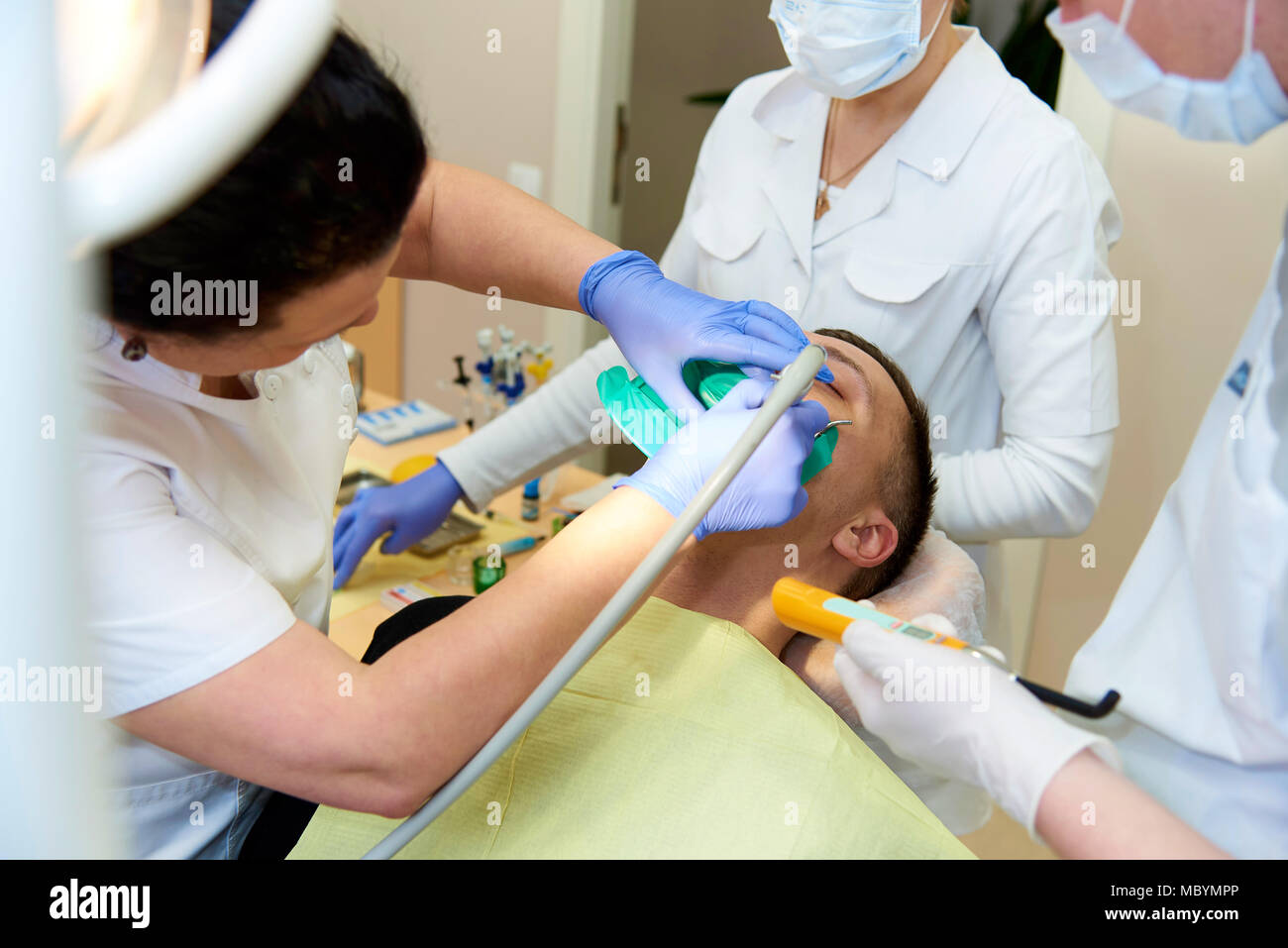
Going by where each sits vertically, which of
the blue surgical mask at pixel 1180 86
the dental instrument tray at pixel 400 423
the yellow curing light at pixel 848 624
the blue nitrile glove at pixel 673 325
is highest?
the blue surgical mask at pixel 1180 86

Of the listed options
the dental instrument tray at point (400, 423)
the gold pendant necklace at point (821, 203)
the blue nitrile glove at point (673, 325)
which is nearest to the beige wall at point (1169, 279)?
the gold pendant necklace at point (821, 203)

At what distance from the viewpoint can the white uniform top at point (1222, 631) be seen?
660 millimetres

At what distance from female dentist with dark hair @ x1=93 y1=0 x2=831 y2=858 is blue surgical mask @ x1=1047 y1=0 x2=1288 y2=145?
409mm

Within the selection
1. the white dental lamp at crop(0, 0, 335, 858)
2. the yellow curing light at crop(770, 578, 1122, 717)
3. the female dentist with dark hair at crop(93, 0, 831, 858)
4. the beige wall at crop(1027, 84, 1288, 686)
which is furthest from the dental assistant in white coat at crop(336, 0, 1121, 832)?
the white dental lamp at crop(0, 0, 335, 858)

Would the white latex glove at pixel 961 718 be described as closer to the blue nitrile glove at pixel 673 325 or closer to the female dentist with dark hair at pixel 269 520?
the female dentist with dark hair at pixel 269 520

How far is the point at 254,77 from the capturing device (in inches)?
15.9

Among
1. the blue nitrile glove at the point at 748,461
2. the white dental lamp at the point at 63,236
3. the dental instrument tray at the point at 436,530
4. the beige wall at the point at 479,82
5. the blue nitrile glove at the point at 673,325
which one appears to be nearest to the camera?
the white dental lamp at the point at 63,236

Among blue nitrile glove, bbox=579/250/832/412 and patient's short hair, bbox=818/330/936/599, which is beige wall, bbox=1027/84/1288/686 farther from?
blue nitrile glove, bbox=579/250/832/412

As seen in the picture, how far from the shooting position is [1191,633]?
744 millimetres

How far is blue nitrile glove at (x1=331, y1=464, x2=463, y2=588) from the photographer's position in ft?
5.28

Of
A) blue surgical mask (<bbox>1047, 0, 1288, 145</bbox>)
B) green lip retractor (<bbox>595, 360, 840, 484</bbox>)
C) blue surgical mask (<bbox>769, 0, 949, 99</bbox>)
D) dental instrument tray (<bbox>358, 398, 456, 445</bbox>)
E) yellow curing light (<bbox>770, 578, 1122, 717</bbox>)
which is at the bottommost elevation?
dental instrument tray (<bbox>358, 398, 456, 445</bbox>)

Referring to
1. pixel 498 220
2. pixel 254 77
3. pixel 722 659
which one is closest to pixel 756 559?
pixel 722 659

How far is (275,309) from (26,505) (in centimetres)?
40
